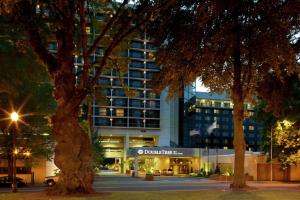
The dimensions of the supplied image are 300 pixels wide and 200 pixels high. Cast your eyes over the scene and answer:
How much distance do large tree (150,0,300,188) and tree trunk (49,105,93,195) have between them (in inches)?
262

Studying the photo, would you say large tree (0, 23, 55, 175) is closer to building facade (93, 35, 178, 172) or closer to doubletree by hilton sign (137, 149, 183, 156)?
doubletree by hilton sign (137, 149, 183, 156)

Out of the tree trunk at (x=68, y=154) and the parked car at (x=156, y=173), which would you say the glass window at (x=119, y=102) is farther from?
the tree trunk at (x=68, y=154)

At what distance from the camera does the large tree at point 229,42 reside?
20.8 metres

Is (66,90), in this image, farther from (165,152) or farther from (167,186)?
(165,152)

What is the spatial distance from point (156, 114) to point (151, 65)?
1238cm

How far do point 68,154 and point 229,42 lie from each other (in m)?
9.04

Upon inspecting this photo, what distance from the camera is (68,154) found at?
743 inches

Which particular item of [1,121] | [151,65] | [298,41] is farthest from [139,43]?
[298,41]

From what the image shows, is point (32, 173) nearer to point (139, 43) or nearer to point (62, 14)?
point (62, 14)

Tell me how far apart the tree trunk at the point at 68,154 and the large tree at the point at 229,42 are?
665cm

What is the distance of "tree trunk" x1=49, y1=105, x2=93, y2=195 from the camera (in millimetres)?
18828

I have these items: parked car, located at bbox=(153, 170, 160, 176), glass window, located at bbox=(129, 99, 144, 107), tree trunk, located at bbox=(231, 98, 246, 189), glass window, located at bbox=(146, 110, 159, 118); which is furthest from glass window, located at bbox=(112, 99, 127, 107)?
tree trunk, located at bbox=(231, 98, 246, 189)

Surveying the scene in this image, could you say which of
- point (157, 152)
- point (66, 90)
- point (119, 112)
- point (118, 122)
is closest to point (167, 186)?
point (66, 90)

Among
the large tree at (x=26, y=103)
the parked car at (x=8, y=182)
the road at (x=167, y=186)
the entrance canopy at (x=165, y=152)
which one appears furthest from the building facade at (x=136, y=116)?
the road at (x=167, y=186)
